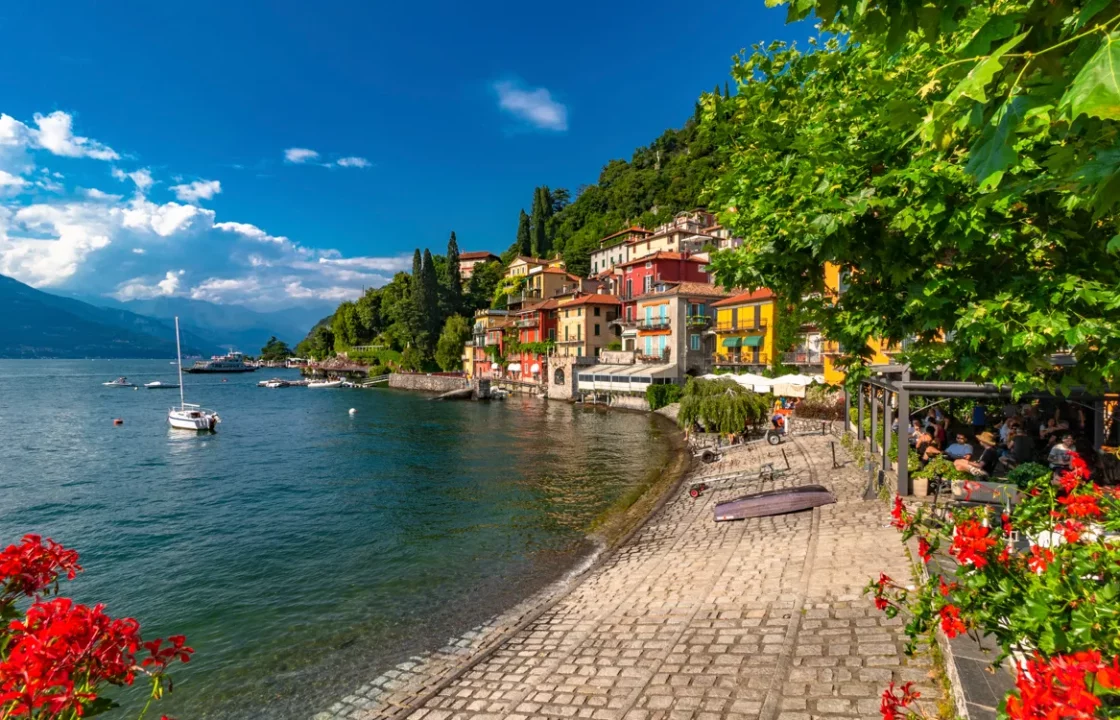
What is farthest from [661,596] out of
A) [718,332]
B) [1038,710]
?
[718,332]

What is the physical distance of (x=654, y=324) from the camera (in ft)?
166

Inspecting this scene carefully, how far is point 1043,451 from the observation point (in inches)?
470

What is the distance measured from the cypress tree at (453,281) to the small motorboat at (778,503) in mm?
79732

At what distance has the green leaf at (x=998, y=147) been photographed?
183cm

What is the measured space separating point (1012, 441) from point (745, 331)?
3009 cm

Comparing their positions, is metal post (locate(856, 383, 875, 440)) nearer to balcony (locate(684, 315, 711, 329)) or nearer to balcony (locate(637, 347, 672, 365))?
balcony (locate(684, 315, 711, 329))

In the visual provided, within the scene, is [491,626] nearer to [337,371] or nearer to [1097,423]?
[1097,423]

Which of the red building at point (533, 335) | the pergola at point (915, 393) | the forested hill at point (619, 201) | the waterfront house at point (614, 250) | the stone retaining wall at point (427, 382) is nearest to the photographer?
the pergola at point (915, 393)

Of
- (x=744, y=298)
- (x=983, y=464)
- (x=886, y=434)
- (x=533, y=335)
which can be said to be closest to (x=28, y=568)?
(x=886, y=434)

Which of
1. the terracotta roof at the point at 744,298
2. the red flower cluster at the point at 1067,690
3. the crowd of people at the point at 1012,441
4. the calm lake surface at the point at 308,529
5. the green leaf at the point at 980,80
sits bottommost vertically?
the calm lake surface at the point at 308,529

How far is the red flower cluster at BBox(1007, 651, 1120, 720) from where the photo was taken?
6.17 ft

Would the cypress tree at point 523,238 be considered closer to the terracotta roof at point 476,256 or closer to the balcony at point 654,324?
the terracotta roof at point 476,256

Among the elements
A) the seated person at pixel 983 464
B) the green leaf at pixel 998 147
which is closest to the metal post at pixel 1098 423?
the seated person at pixel 983 464

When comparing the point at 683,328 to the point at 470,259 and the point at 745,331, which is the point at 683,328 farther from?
the point at 470,259
